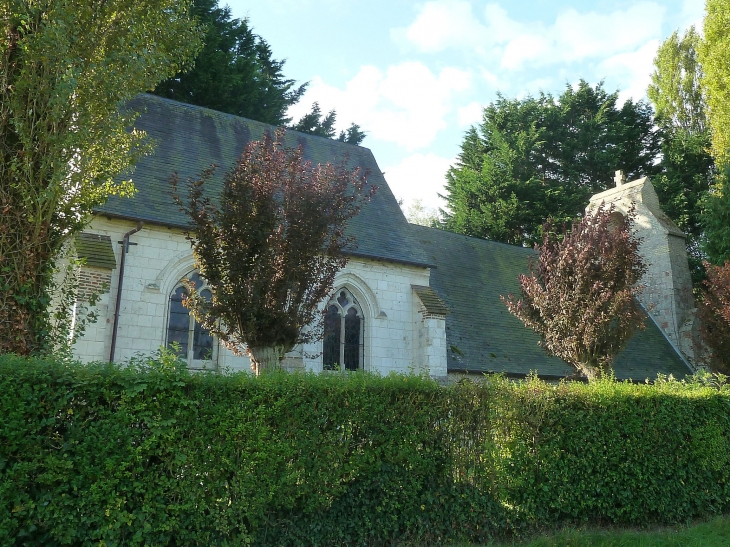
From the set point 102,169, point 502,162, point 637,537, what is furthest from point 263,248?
point 502,162

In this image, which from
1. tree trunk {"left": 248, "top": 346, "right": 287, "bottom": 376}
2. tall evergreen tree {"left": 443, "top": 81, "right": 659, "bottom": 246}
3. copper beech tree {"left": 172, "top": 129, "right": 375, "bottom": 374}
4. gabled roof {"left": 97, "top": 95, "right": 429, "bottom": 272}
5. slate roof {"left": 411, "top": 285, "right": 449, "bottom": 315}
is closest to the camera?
copper beech tree {"left": 172, "top": 129, "right": 375, "bottom": 374}

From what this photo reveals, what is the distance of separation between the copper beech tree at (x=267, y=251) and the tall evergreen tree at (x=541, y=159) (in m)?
20.5

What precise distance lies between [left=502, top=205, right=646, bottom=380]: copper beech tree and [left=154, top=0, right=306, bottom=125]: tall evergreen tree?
14.8m

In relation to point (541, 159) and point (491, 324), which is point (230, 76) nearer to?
point (491, 324)

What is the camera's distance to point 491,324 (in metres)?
17.6

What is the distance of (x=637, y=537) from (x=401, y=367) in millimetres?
7658

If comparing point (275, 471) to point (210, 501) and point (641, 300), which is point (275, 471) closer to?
point (210, 501)

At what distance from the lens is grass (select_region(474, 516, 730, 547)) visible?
22.8 ft

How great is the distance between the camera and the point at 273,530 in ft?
20.5

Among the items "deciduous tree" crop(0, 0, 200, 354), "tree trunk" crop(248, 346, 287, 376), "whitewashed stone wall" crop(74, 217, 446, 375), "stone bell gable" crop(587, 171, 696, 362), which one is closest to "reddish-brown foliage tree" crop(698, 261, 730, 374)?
"stone bell gable" crop(587, 171, 696, 362)

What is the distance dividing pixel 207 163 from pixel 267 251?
294 inches

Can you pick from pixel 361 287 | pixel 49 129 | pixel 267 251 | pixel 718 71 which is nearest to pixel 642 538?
pixel 267 251

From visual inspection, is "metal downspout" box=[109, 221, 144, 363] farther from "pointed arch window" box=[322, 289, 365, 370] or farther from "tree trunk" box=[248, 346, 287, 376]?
"pointed arch window" box=[322, 289, 365, 370]

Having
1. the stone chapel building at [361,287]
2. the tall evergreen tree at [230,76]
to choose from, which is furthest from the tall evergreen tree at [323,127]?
the stone chapel building at [361,287]
